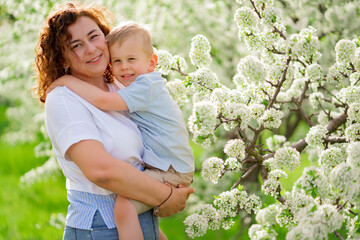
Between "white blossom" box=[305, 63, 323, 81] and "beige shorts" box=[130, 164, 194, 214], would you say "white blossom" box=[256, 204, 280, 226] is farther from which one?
"white blossom" box=[305, 63, 323, 81]

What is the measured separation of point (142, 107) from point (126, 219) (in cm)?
65

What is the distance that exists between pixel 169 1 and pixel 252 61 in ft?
11.0

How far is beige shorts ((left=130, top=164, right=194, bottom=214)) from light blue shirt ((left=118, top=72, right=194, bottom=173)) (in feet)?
0.10

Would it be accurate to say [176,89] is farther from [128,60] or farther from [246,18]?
[246,18]

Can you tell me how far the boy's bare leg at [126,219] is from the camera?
93.6 inches

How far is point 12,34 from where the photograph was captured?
19.7 ft

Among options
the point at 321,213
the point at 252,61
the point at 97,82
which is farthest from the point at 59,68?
the point at 321,213

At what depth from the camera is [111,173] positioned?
7.54ft

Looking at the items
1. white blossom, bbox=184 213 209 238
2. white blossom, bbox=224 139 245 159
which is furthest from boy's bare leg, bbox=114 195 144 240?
white blossom, bbox=224 139 245 159

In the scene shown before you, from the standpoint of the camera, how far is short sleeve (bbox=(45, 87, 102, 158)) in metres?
2.32

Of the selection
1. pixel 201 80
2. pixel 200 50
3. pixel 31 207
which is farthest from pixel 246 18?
pixel 31 207

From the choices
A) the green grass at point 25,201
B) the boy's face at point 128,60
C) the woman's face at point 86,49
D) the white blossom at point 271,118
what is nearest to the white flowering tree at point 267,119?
the white blossom at point 271,118

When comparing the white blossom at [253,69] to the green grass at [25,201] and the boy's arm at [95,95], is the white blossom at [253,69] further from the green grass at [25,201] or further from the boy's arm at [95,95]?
the green grass at [25,201]

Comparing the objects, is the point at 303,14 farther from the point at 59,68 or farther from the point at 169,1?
the point at 59,68
